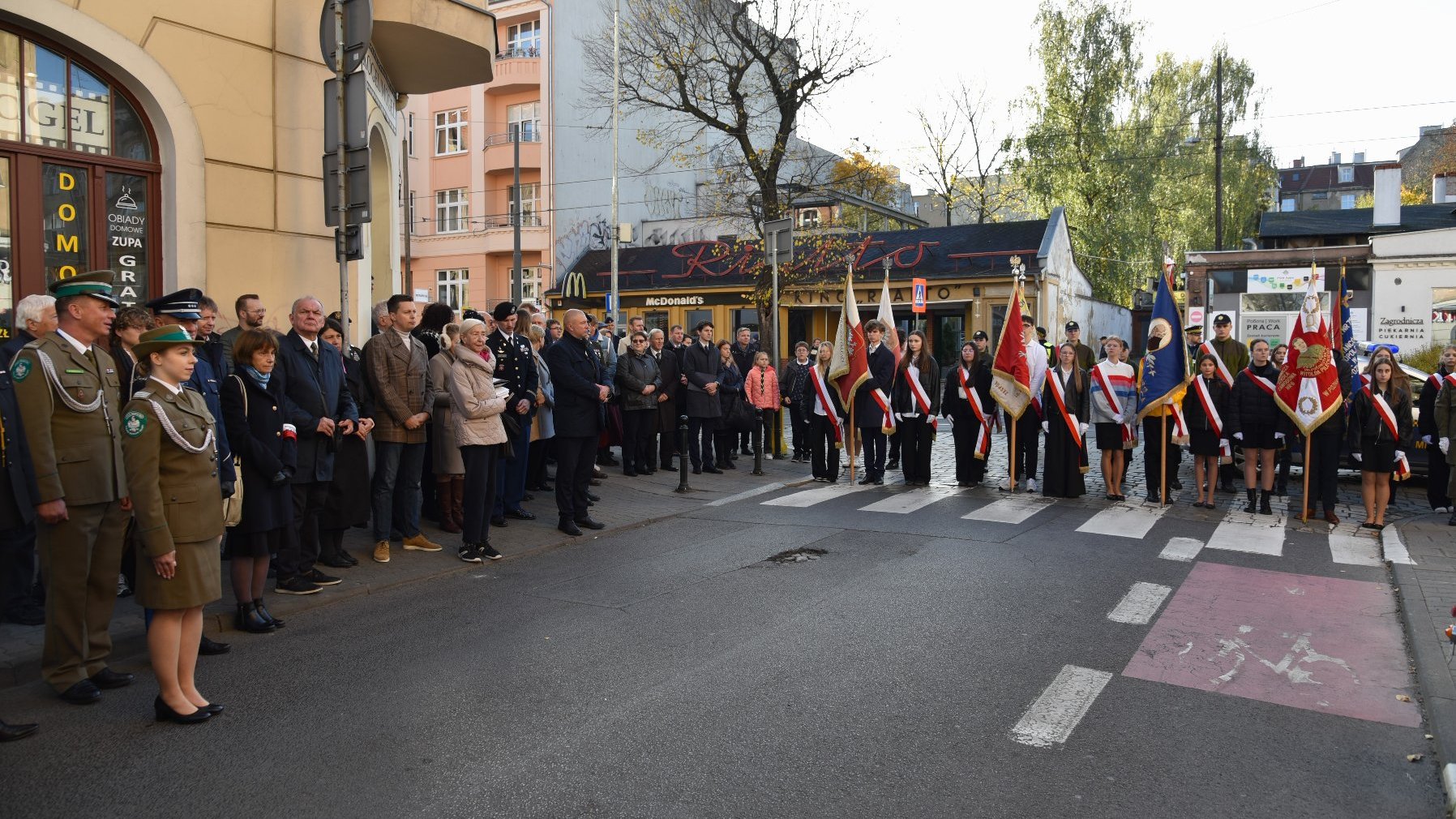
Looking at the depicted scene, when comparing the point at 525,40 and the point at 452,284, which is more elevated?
the point at 525,40

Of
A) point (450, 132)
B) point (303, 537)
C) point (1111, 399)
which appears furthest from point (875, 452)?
point (450, 132)

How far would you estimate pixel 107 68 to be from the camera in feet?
29.6

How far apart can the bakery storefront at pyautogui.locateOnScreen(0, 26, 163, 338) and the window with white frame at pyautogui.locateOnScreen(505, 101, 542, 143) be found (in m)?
34.8

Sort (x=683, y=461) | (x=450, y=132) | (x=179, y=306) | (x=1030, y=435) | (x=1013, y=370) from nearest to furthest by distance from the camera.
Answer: (x=179, y=306) → (x=683, y=461) → (x=1013, y=370) → (x=1030, y=435) → (x=450, y=132)

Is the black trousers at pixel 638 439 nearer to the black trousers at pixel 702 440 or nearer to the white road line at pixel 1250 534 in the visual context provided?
the black trousers at pixel 702 440

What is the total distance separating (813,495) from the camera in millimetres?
12719

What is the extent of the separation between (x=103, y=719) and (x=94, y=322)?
1.97 m

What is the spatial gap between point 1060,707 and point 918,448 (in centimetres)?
860

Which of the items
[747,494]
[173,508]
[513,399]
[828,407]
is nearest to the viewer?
[173,508]

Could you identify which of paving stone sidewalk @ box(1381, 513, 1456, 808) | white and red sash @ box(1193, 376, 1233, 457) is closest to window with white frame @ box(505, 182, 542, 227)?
white and red sash @ box(1193, 376, 1233, 457)

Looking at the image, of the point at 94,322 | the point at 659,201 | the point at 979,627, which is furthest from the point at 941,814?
the point at 659,201

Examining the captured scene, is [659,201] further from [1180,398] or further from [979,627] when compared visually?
[979,627]

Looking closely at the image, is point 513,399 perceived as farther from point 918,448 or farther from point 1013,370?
point 1013,370

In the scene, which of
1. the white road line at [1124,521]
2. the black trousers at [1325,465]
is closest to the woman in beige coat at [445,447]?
the white road line at [1124,521]
